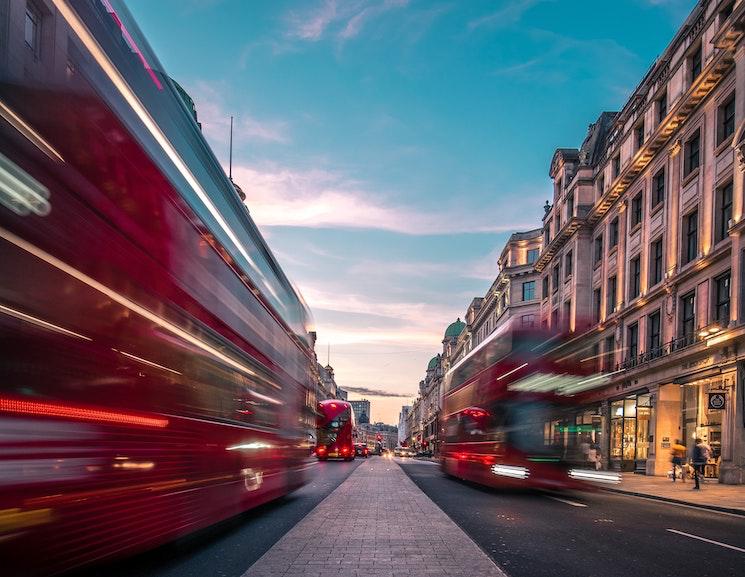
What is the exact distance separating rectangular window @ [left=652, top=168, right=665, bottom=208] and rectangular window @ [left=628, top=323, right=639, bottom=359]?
6479 millimetres

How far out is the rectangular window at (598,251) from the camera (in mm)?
46062

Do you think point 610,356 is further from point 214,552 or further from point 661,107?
point 214,552

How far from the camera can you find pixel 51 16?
A: 511cm

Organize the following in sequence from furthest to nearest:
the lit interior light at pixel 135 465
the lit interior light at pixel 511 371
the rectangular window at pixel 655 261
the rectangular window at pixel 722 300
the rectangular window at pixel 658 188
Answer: the rectangular window at pixel 658 188
the rectangular window at pixel 655 261
the rectangular window at pixel 722 300
the lit interior light at pixel 511 371
the lit interior light at pixel 135 465

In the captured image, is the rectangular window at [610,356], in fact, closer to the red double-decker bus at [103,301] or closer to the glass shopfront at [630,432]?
the glass shopfront at [630,432]

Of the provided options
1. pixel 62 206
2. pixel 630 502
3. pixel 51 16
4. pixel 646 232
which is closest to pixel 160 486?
pixel 62 206

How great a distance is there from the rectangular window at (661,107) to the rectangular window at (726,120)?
19.9 ft

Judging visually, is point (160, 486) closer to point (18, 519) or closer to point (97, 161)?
point (18, 519)

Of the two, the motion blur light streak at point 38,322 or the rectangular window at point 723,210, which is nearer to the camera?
the motion blur light streak at point 38,322

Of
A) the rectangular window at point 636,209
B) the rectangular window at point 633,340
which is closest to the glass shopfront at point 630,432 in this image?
the rectangular window at point 633,340

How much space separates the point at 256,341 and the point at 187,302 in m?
3.49

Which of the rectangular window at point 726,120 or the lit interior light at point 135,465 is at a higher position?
the rectangular window at point 726,120

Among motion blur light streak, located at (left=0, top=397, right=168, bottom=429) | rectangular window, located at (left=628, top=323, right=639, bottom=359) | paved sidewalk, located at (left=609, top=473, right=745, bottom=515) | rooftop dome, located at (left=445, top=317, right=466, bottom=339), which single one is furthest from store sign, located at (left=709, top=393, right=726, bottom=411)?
rooftop dome, located at (left=445, top=317, right=466, bottom=339)

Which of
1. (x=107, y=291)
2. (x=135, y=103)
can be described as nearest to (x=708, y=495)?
(x=107, y=291)
